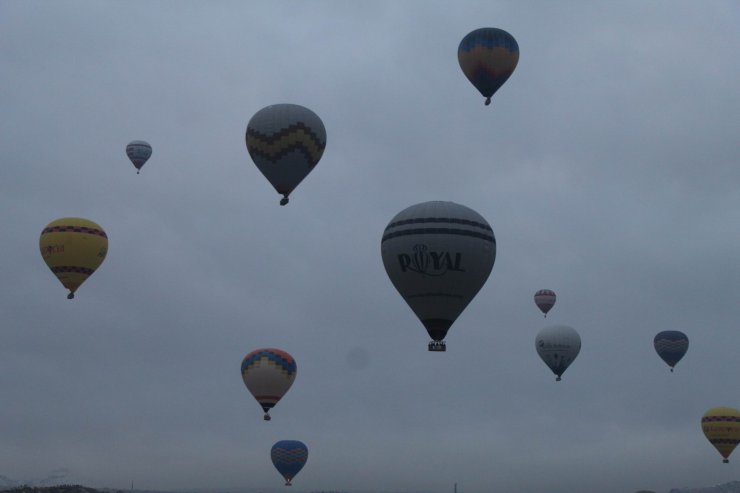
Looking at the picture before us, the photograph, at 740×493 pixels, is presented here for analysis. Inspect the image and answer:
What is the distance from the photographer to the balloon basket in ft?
159

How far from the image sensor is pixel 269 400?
232 ft

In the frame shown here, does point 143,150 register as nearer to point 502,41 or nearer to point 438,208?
point 502,41

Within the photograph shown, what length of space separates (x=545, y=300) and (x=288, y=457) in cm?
2713

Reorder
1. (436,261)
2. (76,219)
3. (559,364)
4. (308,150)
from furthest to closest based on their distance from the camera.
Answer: (559,364) < (76,219) < (308,150) < (436,261)

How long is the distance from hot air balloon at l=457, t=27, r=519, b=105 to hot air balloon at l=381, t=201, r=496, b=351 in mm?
14334

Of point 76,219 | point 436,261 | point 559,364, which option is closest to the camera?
point 436,261

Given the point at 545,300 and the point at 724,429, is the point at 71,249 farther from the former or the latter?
the point at 724,429

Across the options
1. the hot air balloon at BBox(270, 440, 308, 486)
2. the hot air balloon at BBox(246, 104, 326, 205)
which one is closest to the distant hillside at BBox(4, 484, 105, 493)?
the hot air balloon at BBox(270, 440, 308, 486)

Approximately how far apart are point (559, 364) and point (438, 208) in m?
37.2

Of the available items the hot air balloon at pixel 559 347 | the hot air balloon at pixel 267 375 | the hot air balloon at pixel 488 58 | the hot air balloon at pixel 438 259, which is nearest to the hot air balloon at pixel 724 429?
the hot air balloon at pixel 559 347

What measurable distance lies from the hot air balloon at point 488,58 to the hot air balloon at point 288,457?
1386 inches

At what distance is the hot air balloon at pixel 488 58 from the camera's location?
61.2m

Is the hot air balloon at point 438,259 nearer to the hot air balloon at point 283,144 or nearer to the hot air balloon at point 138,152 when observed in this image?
the hot air balloon at point 283,144

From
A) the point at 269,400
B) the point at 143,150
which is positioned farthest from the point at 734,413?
the point at 143,150
